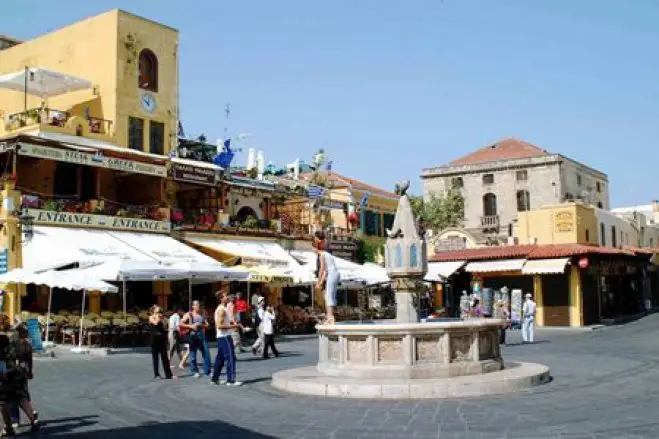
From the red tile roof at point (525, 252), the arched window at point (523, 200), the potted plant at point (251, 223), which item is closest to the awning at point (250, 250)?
the potted plant at point (251, 223)

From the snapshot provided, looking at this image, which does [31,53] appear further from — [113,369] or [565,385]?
[565,385]

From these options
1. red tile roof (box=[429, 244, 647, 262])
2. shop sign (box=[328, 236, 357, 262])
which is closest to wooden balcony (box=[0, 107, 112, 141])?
shop sign (box=[328, 236, 357, 262])

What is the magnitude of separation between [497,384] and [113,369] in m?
9.31

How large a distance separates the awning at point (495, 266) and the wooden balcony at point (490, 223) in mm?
21094

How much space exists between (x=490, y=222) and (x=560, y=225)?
796 inches

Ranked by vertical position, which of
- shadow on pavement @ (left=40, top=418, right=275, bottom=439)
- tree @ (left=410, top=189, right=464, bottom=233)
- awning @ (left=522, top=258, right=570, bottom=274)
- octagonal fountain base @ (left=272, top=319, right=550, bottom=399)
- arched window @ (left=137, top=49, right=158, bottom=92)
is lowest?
shadow on pavement @ (left=40, top=418, right=275, bottom=439)

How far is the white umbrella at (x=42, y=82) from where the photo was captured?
29094 millimetres

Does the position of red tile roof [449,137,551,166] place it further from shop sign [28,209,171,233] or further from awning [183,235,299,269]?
shop sign [28,209,171,233]

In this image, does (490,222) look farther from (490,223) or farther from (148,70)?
(148,70)

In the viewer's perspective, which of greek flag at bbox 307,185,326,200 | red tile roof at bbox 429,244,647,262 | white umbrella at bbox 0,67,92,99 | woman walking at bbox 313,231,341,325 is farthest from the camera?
greek flag at bbox 307,185,326,200

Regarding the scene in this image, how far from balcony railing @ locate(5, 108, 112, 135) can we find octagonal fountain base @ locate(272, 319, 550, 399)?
19.6m

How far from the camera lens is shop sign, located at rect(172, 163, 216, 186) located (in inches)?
1196

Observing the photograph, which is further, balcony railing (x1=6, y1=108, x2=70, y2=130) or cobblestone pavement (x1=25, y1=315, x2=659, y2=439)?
balcony railing (x1=6, y1=108, x2=70, y2=130)

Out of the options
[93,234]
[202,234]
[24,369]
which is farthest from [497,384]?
[202,234]
